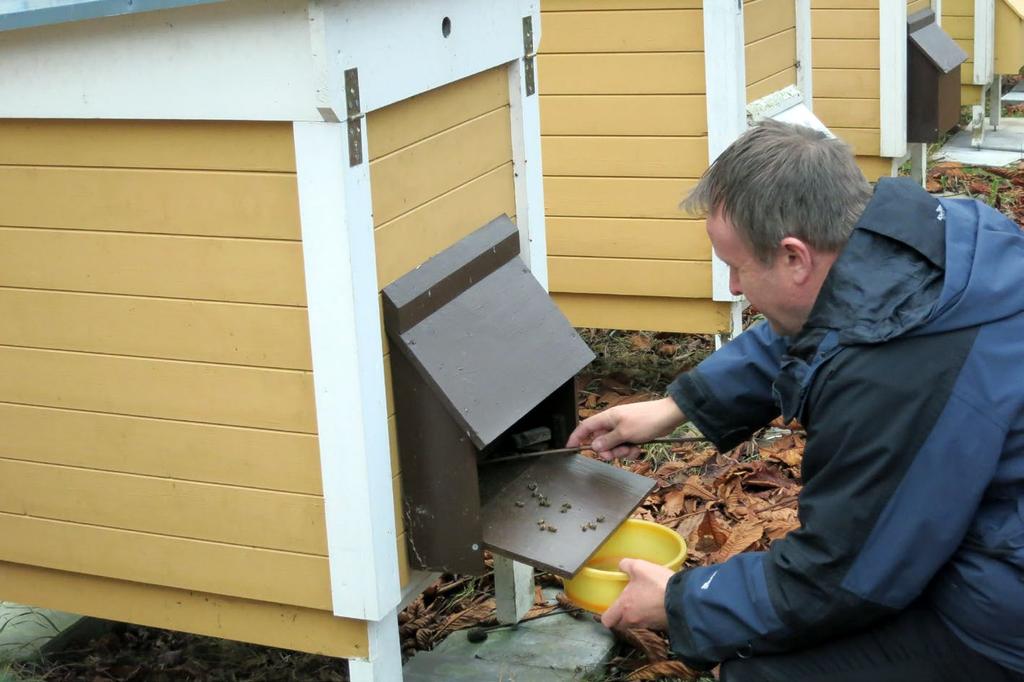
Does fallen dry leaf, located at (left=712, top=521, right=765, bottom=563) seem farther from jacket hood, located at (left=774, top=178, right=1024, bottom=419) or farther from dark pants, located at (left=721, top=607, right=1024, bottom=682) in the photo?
jacket hood, located at (left=774, top=178, right=1024, bottom=419)

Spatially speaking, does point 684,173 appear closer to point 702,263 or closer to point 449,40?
point 702,263

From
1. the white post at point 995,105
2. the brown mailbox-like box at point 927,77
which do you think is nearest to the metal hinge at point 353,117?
the brown mailbox-like box at point 927,77

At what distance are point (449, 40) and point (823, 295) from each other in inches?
41.0

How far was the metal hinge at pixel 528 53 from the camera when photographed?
329cm

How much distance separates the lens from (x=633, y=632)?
3586mm

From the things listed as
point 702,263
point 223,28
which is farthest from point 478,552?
point 702,263

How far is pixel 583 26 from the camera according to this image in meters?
4.94

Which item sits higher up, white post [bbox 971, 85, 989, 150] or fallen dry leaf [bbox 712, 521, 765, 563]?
white post [bbox 971, 85, 989, 150]

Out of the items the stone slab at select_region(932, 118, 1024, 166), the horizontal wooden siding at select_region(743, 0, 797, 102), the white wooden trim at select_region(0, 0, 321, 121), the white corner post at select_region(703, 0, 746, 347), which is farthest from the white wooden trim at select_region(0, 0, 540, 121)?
the stone slab at select_region(932, 118, 1024, 166)

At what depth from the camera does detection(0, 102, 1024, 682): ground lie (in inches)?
144

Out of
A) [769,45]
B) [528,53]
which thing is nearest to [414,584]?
[528,53]

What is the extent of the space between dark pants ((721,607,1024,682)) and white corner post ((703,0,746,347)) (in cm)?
231

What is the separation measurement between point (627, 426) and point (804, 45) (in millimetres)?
3022

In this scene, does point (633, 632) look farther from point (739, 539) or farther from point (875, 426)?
point (875, 426)
